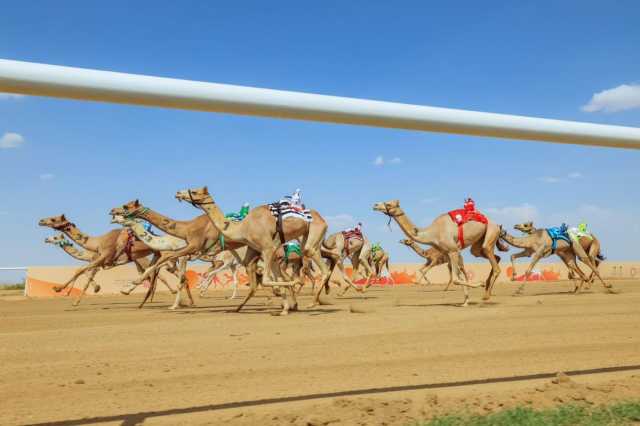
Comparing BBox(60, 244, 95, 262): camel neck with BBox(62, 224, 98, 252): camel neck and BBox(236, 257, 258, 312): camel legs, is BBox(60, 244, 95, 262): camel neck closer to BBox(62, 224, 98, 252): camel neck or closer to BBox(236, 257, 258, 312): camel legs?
BBox(62, 224, 98, 252): camel neck

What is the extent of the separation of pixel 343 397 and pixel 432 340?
3.51m

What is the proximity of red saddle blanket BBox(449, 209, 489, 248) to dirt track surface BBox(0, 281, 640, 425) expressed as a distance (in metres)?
4.57

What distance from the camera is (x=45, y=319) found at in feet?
39.8

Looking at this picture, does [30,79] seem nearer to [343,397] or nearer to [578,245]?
[343,397]

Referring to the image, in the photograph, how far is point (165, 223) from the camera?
1554 centimetres

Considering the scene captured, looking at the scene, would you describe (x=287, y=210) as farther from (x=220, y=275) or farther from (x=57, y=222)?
(x=220, y=275)

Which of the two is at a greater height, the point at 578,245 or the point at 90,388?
the point at 578,245

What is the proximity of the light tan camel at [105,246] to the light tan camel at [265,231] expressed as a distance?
4.80 metres

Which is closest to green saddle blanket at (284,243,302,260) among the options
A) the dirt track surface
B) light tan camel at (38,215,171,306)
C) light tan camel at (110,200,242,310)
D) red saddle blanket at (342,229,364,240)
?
light tan camel at (110,200,242,310)

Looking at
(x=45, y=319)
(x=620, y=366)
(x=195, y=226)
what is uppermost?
(x=195, y=226)

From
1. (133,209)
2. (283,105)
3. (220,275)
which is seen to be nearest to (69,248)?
(133,209)

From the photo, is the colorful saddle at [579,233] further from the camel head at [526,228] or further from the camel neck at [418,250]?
the camel neck at [418,250]

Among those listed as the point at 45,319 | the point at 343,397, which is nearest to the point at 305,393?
the point at 343,397

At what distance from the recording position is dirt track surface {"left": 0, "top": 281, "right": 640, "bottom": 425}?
3.90 metres
